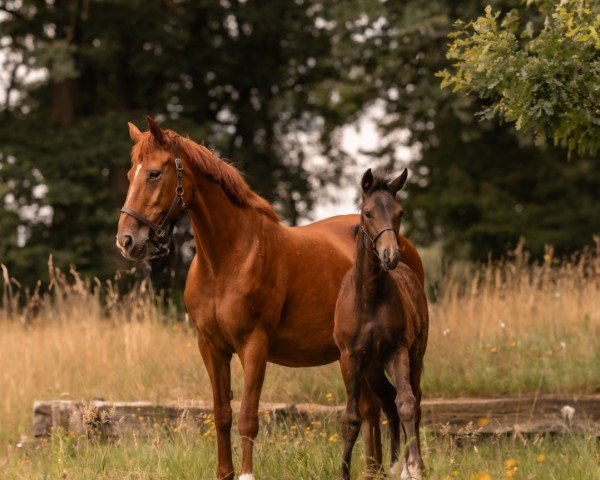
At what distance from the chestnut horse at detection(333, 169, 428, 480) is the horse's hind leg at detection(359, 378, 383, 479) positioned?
0.60 feet

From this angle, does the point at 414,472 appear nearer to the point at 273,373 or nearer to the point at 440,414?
the point at 440,414

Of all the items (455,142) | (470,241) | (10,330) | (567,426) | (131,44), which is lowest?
(567,426)

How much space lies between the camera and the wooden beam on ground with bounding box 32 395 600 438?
25.8 feet

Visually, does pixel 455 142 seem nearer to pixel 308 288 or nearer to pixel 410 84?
pixel 410 84

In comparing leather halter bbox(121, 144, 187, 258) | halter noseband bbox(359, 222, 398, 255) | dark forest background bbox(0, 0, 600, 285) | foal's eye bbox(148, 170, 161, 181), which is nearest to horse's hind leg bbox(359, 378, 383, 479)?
halter noseband bbox(359, 222, 398, 255)

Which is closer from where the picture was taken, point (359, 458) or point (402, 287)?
point (402, 287)

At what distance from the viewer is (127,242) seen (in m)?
5.56

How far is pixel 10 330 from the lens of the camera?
38.8ft

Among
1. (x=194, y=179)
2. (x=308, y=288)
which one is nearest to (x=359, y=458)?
(x=308, y=288)

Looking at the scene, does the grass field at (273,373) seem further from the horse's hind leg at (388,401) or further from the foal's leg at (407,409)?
the foal's leg at (407,409)

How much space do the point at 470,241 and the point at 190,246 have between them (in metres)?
5.88

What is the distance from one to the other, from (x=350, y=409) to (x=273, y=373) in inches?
138

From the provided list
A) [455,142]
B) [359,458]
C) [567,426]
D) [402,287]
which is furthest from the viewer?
[455,142]

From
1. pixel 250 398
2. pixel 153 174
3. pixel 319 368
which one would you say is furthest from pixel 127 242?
pixel 319 368
